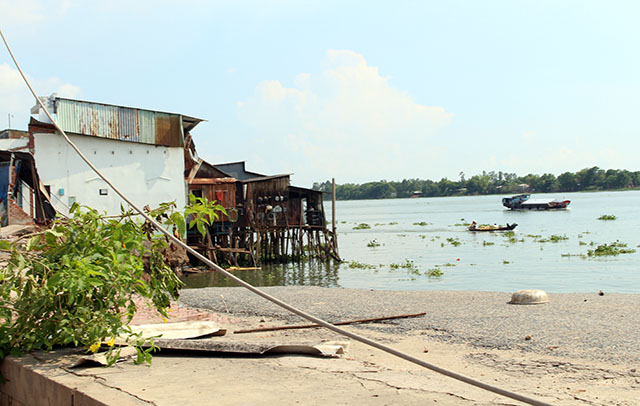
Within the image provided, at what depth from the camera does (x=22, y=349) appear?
6.50 meters

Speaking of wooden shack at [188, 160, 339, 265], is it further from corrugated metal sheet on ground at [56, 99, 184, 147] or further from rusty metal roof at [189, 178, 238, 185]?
corrugated metal sheet on ground at [56, 99, 184, 147]

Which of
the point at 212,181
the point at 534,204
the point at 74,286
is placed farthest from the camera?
the point at 534,204

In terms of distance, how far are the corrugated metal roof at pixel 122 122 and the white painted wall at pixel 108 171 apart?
0.33m

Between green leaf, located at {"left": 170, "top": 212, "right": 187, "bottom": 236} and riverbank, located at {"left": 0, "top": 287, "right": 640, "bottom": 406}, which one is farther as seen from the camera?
green leaf, located at {"left": 170, "top": 212, "right": 187, "bottom": 236}

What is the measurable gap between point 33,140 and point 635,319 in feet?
71.8

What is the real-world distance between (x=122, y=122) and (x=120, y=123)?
11 cm

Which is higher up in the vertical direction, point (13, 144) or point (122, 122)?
point (122, 122)

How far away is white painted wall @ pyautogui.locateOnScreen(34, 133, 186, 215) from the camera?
24.0 metres

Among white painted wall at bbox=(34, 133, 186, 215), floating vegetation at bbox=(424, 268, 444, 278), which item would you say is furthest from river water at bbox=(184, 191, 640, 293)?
white painted wall at bbox=(34, 133, 186, 215)

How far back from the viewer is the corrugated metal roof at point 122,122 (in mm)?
24734

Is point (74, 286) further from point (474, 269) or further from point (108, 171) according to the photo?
point (474, 269)

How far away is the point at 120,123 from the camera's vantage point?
26.5 m

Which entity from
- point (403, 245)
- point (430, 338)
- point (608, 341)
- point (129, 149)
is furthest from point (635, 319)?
point (403, 245)

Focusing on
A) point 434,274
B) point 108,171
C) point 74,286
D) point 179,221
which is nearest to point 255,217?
point 108,171
